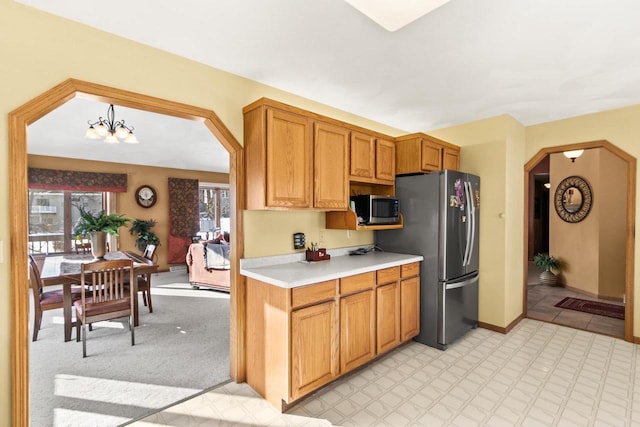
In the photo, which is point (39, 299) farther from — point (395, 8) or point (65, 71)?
point (395, 8)

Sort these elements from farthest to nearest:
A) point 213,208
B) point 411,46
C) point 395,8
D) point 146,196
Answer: point 213,208, point 146,196, point 411,46, point 395,8

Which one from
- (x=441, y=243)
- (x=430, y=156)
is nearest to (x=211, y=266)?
(x=441, y=243)

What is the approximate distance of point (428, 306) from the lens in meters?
3.27

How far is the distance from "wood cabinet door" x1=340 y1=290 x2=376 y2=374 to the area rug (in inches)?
144

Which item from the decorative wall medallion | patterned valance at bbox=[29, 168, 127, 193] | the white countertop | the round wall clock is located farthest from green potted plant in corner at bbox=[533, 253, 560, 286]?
patterned valance at bbox=[29, 168, 127, 193]

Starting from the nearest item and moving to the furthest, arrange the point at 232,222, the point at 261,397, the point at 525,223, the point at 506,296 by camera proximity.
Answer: the point at 261,397
the point at 232,222
the point at 506,296
the point at 525,223

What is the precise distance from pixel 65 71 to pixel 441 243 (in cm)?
335

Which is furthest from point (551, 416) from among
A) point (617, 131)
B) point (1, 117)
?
point (1, 117)

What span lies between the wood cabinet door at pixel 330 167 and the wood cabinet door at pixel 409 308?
106cm

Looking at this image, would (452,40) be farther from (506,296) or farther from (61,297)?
(61,297)

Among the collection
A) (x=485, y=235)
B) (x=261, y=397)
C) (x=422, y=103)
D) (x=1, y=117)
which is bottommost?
(x=261, y=397)

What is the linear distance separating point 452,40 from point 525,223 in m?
3.03

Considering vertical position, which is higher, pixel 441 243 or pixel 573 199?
pixel 573 199

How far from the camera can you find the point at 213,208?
8977 mm
